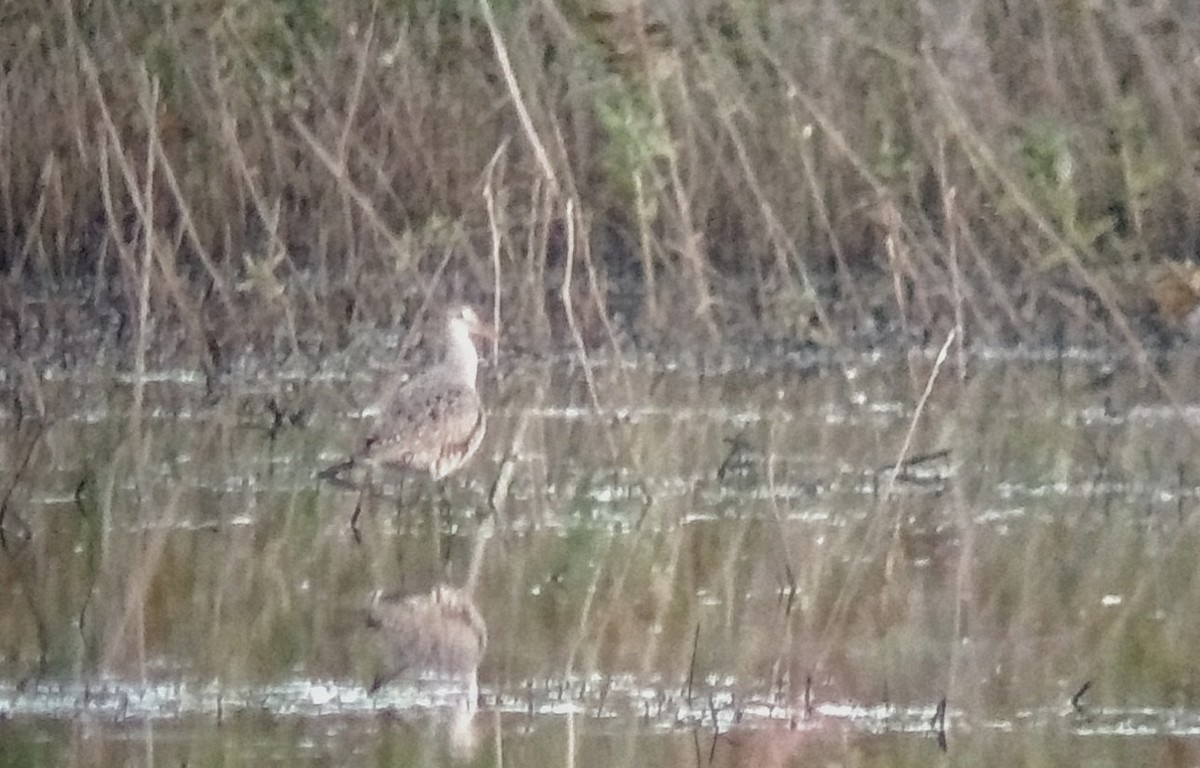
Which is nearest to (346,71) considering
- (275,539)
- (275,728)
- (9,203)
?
(9,203)

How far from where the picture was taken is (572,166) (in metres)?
4.04

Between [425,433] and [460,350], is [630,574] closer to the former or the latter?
[425,433]

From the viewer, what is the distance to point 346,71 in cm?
388

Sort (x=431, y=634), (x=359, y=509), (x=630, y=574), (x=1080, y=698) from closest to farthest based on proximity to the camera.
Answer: (x=1080, y=698)
(x=431, y=634)
(x=630, y=574)
(x=359, y=509)

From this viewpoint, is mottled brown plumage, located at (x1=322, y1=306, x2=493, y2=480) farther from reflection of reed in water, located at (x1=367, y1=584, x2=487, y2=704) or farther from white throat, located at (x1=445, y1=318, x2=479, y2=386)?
reflection of reed in water, located at (x1=367, y1=584, x2=487, y2=704)

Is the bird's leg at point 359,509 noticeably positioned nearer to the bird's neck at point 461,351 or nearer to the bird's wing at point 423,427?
the bird's wing at point 423,427

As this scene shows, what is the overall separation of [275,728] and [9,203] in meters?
2.18

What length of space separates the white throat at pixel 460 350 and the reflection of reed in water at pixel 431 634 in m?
0.67

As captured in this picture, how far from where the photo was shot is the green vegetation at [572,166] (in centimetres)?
358

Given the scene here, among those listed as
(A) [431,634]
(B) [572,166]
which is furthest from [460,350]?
(B) [572,166]

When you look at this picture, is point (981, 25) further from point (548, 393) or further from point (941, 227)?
point (548, 393)

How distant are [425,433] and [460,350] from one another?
0.27 meters

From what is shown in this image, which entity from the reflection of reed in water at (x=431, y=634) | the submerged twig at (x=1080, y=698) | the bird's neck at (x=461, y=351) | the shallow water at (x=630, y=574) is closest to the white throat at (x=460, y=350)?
the bird's neck at (x=461, y=351)

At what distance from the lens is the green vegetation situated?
3.58m
